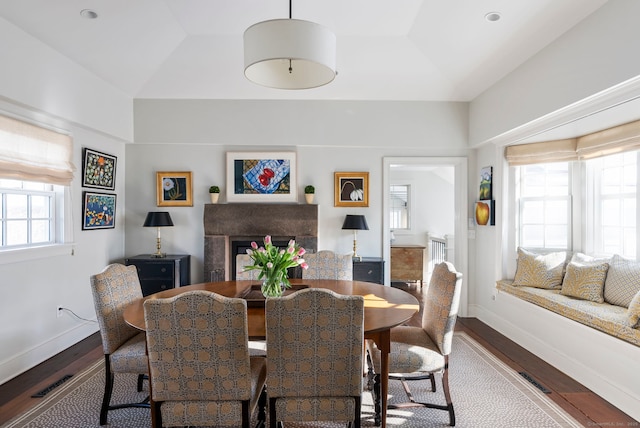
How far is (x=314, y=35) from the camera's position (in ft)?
6.17

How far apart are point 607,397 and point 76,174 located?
4.95 metres

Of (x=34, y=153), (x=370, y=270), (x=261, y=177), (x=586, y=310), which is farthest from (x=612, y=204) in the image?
(x=34, y=153)

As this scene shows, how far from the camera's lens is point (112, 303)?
2.31 meters

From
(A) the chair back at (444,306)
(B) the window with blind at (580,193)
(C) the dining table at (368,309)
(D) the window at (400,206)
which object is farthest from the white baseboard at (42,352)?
(D) the window at (400,206)

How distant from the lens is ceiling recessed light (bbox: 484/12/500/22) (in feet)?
9.72

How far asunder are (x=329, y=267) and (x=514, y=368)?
1.78 metres

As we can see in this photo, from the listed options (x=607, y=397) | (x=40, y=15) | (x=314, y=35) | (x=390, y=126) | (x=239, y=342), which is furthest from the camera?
(x=390, y=126)

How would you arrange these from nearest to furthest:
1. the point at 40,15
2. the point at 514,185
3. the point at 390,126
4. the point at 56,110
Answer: the point at 40,15, the point at 56,110, the point at 514,185, the point at 390,126

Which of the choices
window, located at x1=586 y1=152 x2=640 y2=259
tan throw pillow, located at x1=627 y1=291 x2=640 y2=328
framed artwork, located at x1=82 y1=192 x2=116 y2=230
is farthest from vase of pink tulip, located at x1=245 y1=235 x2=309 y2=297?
window, located at x1=586 y1=152 x2=640 y2=259

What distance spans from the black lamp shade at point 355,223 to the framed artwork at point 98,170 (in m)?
2.82

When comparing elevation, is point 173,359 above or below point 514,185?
below

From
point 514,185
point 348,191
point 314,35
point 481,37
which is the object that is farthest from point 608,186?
point 314,35

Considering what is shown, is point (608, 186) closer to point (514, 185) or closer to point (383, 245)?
point (514, 185)

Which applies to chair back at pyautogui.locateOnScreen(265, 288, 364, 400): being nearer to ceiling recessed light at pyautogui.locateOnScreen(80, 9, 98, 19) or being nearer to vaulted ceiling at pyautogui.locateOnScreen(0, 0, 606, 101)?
vaulted ceiling at pyautogui.locateOnScreen(0, 0, 606, 101)
